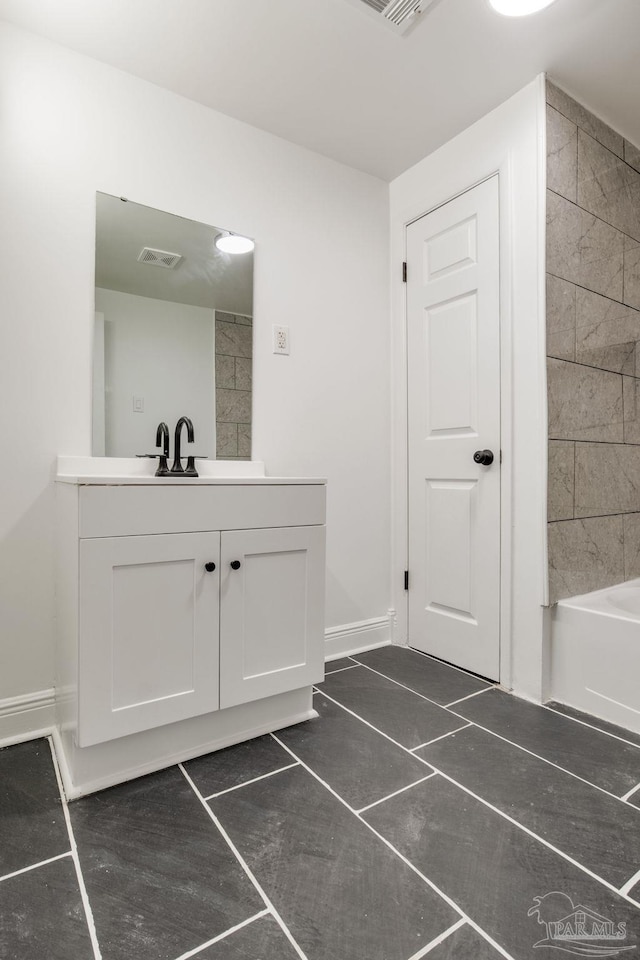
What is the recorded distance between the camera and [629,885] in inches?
39.9

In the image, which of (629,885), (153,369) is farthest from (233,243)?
(629,885)

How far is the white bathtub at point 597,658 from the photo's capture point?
65.1 inches

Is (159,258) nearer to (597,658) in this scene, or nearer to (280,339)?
(280,339)

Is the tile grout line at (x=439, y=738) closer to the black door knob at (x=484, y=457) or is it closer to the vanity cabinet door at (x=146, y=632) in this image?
the vanity cabinet door at (x=146, y=632)

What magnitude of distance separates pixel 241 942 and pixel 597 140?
2.72 meters

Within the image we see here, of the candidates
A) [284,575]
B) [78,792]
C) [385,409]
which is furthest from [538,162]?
[78,792]

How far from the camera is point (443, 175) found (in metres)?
2.24

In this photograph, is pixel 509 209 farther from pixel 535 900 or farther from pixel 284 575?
pixel 535 900

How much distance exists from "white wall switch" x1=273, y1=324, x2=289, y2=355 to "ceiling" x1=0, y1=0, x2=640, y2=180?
0.82 metres

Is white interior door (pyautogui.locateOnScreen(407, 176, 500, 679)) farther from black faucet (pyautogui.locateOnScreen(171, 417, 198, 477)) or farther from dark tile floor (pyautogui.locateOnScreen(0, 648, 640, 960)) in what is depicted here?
black faucet (pyautogui.locateOnScreen(171, 417, 198, 477))

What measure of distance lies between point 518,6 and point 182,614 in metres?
2.04

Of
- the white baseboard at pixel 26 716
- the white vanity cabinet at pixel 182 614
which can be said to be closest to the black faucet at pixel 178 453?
the white vanity cabinet at pixel 182 614

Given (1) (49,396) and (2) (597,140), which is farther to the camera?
(2) (597,140)

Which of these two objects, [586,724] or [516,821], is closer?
[516,821]
